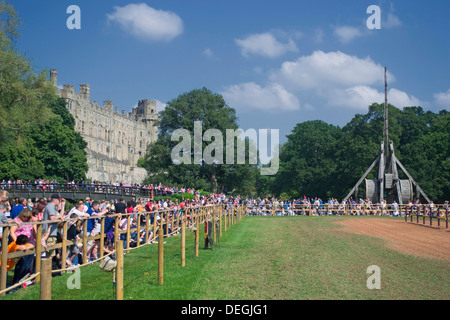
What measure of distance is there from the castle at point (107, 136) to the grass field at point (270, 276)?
95084 mm

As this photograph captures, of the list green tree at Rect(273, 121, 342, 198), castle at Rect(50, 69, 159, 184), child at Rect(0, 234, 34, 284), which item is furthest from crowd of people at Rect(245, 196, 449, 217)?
castle at Rect(50, 69, 159, 184)

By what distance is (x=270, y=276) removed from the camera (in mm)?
11125

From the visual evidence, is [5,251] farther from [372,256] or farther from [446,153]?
[446,153]

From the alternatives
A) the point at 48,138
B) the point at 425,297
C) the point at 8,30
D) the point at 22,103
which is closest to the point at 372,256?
the point at 425,297

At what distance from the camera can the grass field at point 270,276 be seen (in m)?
9.12

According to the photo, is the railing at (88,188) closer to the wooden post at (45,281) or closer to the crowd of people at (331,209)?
the crowd of people at (331,209)

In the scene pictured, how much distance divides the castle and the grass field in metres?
95.1

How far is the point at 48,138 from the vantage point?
2899 inches

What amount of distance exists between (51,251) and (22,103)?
1013 inches

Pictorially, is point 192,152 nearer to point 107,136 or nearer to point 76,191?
point 76,191

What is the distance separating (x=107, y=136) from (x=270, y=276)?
127519 mm

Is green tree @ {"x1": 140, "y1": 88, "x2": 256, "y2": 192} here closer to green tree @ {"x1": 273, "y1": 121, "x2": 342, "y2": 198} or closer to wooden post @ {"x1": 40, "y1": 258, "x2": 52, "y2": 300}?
green tree @ {"x1": 273, "y1": 121, "x2": 342, "y2": 198}

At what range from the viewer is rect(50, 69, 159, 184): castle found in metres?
113

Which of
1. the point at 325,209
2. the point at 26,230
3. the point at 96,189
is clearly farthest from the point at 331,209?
the point at 26,230
